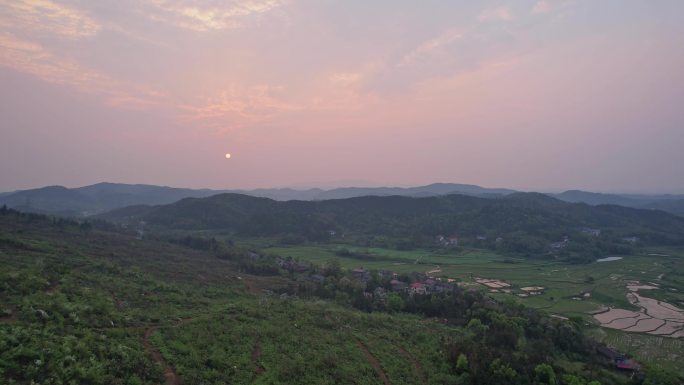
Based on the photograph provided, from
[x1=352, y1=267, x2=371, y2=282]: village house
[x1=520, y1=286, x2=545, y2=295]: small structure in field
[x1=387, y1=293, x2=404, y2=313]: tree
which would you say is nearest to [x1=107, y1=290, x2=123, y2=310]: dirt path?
[x1=387, y1=293, x2=404, y2=313]: tree

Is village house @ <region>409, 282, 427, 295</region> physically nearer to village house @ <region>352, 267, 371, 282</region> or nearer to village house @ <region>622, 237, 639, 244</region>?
village house @ <region>352, 267, 371, 282</region>

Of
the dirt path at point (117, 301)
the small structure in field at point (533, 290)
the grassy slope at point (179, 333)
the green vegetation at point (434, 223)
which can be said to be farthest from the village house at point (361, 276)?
the green vegetation at point (434, 223)

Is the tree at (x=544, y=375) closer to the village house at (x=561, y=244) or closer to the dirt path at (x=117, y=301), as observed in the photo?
the dirt path at (x=117, y=301)

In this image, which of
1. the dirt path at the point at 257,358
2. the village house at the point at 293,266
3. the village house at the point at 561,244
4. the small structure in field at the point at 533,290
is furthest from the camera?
the village house at the point at 561,244

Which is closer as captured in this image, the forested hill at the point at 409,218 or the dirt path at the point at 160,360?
the dirt path at the point at 160,360

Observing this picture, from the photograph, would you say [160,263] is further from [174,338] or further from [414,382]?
[414,382]

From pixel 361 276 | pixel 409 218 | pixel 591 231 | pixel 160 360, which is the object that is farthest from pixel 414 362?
pixel 591 231

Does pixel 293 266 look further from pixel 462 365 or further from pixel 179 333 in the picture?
pixel 179 333
